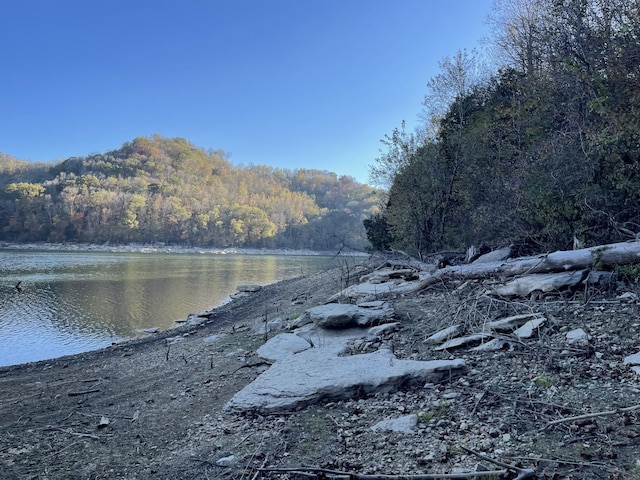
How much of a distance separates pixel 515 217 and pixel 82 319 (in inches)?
584

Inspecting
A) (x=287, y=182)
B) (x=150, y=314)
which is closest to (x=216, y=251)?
(x=287, y=182)

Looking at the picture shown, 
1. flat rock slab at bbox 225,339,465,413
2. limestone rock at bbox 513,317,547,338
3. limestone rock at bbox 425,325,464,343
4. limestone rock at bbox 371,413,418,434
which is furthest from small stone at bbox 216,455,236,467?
limestone rock at bbox 513,317,547,338

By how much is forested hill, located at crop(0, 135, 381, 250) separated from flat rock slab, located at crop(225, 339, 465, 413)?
51.2 metres

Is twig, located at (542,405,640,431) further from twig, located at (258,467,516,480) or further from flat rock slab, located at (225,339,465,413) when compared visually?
flat rock slab, located at (225,339,465,413)

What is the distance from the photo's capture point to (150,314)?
16516mm

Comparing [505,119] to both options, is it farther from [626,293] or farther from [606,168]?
[626,293]

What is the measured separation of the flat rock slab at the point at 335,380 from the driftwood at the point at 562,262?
298 cm

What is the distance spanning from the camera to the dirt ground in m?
2.64

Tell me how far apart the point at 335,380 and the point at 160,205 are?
90.9m

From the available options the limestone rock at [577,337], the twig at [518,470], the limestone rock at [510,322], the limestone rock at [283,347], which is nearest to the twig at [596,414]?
the twig at [518,470]

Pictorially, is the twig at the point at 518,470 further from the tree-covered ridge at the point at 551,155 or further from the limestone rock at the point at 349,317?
the tree-covered ridge at the point at 551,155

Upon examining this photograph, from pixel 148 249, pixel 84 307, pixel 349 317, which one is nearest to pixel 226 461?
pixel 349 317

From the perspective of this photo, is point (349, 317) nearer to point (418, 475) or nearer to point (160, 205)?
point (418, 475)

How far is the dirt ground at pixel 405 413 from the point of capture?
2637mm
